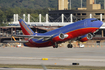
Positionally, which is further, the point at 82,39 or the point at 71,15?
the point at 71,15

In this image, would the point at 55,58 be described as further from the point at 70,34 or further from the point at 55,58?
the point at 70,34

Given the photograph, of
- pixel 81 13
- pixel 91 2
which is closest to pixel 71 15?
pixel 81 13

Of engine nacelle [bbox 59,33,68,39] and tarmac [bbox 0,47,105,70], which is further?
engine nacelle [bbox 59,33,68,39]

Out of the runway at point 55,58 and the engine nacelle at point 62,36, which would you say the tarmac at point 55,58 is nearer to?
the runway at point 55,58

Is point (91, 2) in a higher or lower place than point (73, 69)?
higher

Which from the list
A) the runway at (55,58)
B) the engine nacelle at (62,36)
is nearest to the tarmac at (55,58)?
the runway at (55,58)

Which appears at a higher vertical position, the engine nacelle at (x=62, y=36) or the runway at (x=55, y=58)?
the engine nacelle at (x=62, y=36)

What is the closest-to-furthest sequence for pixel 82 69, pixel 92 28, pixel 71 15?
pixel 82 69 < pixel 92 28 < pixel 71 15

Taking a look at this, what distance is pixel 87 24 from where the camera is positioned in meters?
59.2

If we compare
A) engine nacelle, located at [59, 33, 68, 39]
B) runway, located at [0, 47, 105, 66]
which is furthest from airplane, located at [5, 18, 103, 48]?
runway, located at [0, 47, 105, 66]

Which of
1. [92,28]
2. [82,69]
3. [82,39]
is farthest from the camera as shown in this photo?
[82,39]

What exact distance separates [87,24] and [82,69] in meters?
32.8

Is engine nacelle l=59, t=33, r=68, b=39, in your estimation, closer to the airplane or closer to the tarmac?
the airplane

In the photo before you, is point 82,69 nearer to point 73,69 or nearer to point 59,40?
point 73,69
